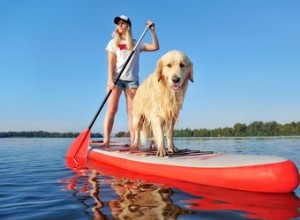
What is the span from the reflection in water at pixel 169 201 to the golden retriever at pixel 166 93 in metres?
1.24

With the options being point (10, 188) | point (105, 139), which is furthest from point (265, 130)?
point (10, 188)

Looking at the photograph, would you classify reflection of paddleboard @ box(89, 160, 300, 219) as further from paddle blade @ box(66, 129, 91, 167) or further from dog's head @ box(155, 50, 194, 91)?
paddle blade @ box(66, 129, 91, 167)

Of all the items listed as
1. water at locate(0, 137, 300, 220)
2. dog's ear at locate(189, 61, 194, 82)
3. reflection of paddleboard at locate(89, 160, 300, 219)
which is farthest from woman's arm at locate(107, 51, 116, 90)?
reflection of paddleboard at locate(89, 160, 300, 219)

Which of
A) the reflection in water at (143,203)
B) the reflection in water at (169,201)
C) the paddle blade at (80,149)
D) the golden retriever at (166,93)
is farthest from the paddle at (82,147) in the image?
the reflection in water at (143,203)

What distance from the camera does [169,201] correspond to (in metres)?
2.90

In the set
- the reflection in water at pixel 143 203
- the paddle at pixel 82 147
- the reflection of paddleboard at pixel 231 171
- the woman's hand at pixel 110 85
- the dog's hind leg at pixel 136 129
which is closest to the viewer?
the reflection in water at pixel 143 203

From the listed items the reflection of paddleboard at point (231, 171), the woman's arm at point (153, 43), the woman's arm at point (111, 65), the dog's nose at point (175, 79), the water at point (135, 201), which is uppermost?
the woman's arm at point (153, 43)

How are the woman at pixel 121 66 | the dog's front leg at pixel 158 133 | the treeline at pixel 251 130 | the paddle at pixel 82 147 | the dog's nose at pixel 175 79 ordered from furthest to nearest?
the treeline at pixel 251 130
the paddle at pixel 82 147
the woman at pixel 121 66
the dog's front leg at pixel 158 133
the dog's nose at pixel 175 79

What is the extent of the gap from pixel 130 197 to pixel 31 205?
33.0 inches

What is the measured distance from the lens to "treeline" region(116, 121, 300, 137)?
51500 mm

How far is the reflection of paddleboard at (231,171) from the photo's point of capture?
3.30 meters

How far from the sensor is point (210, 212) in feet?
8.46

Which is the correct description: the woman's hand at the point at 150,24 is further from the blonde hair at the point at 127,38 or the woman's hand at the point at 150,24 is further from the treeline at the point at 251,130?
the treeline at the point at 251,130

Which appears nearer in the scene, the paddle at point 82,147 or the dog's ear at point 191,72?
the dog's ear at point 191,72
